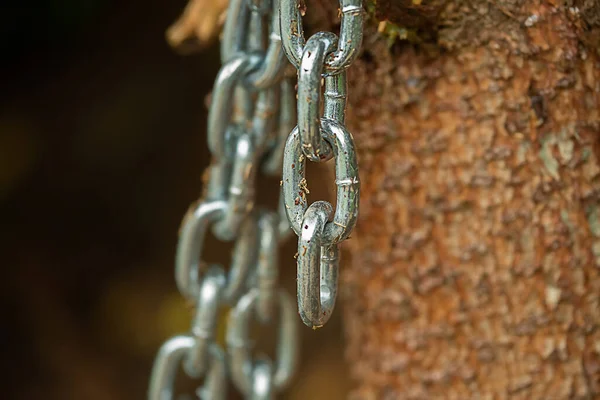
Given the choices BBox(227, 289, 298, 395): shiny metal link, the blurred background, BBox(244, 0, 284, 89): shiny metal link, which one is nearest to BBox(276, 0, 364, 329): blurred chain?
BBox(244, 0, 284, 89): shiny metal link

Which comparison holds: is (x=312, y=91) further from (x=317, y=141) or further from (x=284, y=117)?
(x=284, y=117)

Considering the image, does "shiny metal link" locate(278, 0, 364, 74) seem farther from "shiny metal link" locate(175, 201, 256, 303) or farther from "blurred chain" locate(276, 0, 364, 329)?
"shiny metal link" locate(175, 201, 256, 303)

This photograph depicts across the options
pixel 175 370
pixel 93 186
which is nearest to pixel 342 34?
pixel 175 370

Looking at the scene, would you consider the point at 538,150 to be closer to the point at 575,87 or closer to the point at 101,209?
the point at 575,87

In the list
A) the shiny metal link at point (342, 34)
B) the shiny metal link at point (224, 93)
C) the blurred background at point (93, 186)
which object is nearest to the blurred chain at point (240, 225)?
the shiny metal link at point (224, 93)

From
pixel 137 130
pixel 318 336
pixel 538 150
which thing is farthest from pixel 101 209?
pixel 538 150
